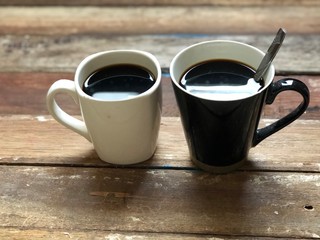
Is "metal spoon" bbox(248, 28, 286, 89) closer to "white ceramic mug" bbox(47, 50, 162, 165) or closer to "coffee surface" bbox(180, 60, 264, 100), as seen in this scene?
"coffee surface" bbox(180, 60, 264, 100)

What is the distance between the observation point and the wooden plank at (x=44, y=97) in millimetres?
763

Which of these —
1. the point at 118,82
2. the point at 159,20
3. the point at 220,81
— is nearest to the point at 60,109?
the point at 118,82

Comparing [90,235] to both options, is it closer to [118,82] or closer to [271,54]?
[118,82]

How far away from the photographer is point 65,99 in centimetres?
80

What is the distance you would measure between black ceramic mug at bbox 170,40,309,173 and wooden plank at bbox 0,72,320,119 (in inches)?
4.5

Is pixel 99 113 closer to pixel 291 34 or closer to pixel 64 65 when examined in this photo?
pixel 64 65

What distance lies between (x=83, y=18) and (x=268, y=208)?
544 mm

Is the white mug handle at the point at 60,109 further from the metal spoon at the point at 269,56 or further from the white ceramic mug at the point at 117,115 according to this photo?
the metal spoon at the point at 269,56

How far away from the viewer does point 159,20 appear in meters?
0.96

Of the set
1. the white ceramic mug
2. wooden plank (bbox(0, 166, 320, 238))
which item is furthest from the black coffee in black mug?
wooden plank (bbox(0, 166, 320, 238))

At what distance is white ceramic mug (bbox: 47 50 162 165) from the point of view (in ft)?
2.02

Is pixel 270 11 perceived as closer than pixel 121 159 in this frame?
No

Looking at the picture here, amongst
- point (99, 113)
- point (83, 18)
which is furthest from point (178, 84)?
point (83, 18)

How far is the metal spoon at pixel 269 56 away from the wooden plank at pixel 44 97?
0.13 m
